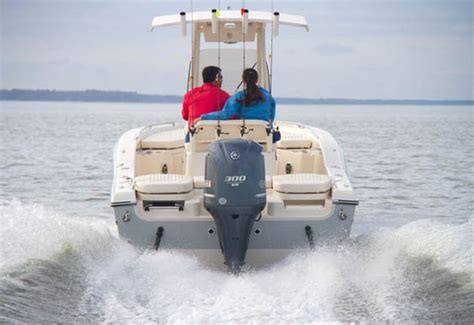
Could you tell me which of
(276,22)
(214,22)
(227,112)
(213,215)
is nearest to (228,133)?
(227,112)

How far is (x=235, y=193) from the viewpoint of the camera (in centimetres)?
531

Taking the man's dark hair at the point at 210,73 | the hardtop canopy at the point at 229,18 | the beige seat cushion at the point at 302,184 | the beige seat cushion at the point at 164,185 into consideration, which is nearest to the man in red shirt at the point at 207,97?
the man's dark hair at the point at 210,73

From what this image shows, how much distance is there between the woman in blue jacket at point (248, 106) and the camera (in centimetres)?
596

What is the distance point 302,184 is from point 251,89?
2.41ft

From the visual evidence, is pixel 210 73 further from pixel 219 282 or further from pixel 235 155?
pixel 219 282

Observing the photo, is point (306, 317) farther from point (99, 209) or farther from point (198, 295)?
point (99, 209)

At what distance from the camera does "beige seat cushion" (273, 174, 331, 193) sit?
5680mm

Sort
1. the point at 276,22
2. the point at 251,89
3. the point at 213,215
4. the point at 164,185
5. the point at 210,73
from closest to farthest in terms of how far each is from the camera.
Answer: the point at 213,215 < the point at 164,185 < the point at 251,89 < the point at 210,73 < the point at 276,22

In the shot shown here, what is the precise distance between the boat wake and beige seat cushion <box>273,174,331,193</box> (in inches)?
14.9

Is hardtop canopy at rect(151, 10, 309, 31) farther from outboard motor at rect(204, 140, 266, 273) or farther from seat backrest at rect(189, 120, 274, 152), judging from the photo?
outboard motor at rect(204, 140, 266, 273)

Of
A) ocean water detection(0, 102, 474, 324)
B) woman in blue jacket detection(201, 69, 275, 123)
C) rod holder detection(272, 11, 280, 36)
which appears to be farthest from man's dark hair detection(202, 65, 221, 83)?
ocean water detection(0, 102, 474, 324)

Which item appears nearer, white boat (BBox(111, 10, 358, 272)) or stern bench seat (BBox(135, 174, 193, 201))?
white boat (BBox(111, 10, 358, 272))

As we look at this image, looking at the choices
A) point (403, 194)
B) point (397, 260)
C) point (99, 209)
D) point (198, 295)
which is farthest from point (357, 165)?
point (198, 295)

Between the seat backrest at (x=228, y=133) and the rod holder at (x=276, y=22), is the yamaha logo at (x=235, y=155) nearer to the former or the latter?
the seat backrest at (x=228, y=133)
